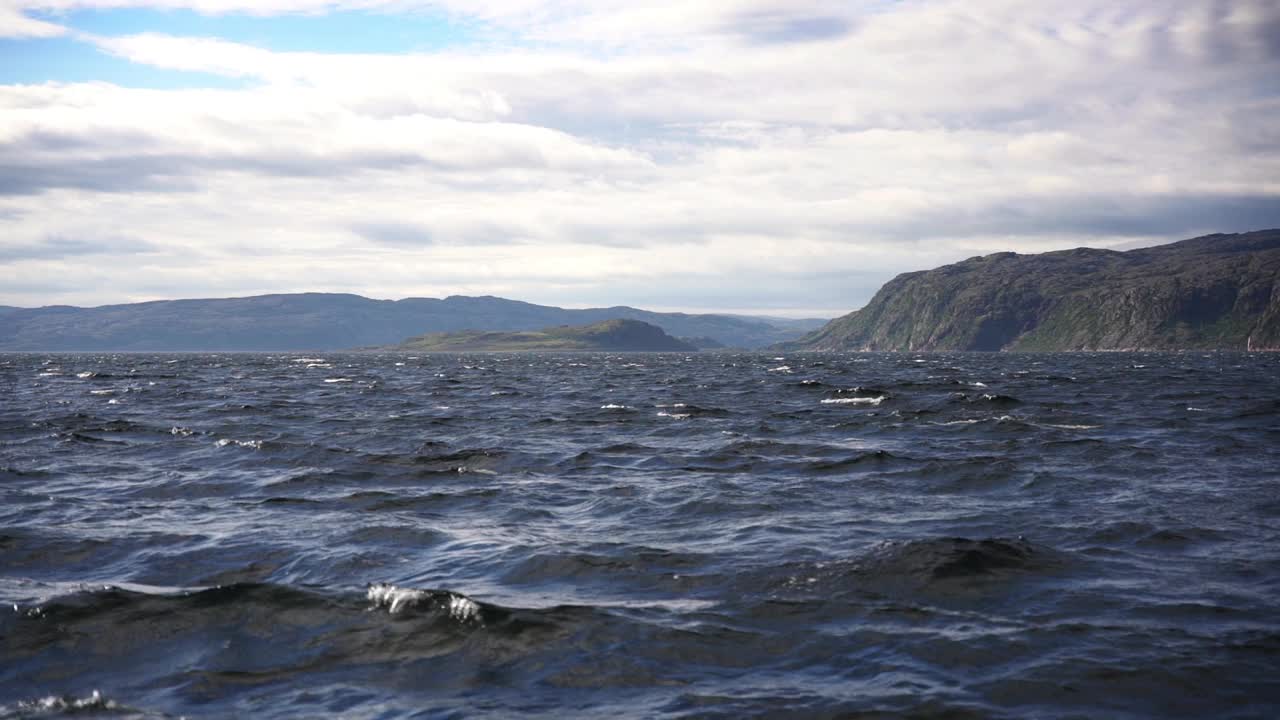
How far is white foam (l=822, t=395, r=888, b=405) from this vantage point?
178 feet

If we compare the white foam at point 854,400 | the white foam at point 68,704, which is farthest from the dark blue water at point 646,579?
the white foam at point 854,400

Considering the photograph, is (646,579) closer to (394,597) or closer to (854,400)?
(394,597)

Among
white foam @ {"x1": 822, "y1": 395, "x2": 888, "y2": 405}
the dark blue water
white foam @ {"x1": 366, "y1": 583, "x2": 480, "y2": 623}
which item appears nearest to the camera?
the dark blue water

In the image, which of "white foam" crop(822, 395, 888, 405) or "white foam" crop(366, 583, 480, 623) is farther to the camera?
"white foam" crop(822, 395, 888, 405)

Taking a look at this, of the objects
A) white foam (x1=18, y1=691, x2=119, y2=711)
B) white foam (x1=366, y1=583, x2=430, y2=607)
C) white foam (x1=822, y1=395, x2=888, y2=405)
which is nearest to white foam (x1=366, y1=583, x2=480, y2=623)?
white foam (x1=366, y1=583, x2=430, y2=607)

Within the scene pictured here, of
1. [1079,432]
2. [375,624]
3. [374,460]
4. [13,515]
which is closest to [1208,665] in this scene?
[375,624]

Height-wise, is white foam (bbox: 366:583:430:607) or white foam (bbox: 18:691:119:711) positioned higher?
white foam (bbox: 366:583:430:607)

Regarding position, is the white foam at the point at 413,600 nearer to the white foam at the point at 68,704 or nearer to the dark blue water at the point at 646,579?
the dark blue water at the point at 646,579

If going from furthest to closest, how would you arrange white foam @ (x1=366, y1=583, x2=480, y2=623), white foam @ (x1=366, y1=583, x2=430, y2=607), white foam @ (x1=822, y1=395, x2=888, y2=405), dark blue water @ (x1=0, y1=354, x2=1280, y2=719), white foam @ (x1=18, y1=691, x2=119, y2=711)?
white foam @ (x1=822, y1=395, x2=888, y2=405)
white foam @ (x1=366, y1=583, x2=430, y2=607)
white foam @ (x1=366, y1=583, x2=480, y2=623)
dark blue water @ (x1=0, y1=354, x2=1280, y2=719)
white foam @ (x1=18, y1=691, x2=119, y2=711)

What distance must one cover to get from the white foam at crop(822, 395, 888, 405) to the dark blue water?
20634mm

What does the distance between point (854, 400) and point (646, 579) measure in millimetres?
42667

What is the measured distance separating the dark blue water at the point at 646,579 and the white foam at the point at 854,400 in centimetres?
2063

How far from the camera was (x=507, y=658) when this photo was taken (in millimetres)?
11523

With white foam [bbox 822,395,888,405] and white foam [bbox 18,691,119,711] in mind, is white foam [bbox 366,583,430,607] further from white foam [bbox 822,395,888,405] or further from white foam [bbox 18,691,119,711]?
white foam [bbox 822,395,888,405]
